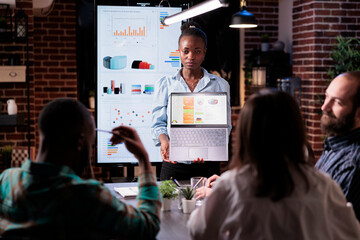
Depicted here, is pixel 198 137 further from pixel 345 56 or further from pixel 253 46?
pixel 253 46

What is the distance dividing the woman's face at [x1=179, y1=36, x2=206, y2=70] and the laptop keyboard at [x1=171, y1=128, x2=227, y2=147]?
0.47 m

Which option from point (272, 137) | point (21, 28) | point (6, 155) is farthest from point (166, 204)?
point (21, 28)

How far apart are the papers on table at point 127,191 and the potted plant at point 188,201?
336 millimetres

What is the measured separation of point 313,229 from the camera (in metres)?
1.33

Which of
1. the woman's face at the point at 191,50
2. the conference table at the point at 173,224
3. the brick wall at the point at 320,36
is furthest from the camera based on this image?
the brick wall at the point at 320,36

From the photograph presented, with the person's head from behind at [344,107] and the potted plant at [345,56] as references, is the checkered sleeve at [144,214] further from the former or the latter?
the potted plant at [345,56]

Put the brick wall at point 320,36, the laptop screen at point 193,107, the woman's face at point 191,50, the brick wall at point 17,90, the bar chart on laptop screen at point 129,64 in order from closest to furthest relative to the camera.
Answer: the laptop screen at point 193,107
the woman's face at point 191,50
the bar chart on laptop screen at point 129,64
the brick wall at point 17,90
the brick wall at point 320,36

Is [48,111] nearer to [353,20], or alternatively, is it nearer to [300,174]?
[300,174]

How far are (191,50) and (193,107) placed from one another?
0.44 metres

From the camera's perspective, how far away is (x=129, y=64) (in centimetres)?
374

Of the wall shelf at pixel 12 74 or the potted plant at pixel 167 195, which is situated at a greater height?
the wall shelf at pixel 12 74

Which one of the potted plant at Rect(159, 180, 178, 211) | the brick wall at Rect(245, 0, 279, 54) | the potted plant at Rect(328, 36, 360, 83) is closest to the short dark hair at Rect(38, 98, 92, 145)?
the potted plant at Rect(159, 180, 178, 211)

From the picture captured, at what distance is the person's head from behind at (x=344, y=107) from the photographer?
76.6 inches

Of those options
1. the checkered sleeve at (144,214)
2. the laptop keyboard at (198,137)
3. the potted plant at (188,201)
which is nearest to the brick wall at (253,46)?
→ the laptop keyboard at (198,137)
